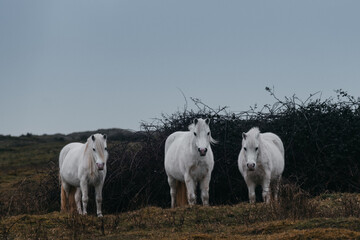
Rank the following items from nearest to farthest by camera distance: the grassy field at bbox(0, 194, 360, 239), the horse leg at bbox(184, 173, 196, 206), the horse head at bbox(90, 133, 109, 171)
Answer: the grassy field at bbox(0, 194, 360, 239) < the horse leg at bbox(184, 173, 196, 206) < the horse head at bbox(90, 133, 109, 171)

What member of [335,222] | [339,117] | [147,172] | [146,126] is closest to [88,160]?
[147,172]

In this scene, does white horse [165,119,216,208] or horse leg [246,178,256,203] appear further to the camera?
horse leg [246,178,256,203]

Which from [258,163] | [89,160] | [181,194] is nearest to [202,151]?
[258,163]

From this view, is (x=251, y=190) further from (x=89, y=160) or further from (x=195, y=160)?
(x=89, y=160)

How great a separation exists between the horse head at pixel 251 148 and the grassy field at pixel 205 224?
0.85 m

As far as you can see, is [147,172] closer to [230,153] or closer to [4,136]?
[230,153]

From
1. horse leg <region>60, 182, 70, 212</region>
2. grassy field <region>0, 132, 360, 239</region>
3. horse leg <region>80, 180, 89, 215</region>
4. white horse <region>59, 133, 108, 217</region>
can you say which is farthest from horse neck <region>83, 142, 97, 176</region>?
horse leg <region>60, 182, 70, 212</region>

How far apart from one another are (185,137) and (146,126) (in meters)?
3.74

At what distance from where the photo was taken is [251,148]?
1082cm

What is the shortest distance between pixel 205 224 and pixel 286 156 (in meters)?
5.49

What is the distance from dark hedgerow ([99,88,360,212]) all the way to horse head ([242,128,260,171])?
271 centimetres

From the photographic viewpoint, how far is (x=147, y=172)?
14461mm

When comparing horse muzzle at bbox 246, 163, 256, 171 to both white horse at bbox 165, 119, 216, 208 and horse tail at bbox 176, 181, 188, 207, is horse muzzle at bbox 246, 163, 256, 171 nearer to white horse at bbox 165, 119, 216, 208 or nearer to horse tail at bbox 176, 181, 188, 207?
white horse at bbox 165, 119, 216, 208

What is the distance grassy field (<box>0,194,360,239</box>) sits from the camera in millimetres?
7613
